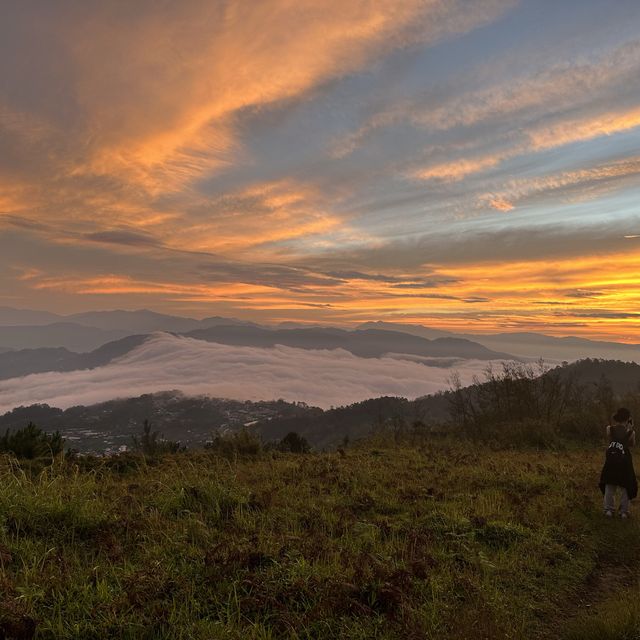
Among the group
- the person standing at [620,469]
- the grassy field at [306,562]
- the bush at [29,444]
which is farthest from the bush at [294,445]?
the person standing at [620,469]

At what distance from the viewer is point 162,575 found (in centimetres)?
505

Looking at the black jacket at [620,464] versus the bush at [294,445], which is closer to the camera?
the black jacket at [620,464]

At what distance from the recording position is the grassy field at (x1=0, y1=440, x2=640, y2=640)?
4516mm

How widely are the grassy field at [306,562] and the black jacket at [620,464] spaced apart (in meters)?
0.74

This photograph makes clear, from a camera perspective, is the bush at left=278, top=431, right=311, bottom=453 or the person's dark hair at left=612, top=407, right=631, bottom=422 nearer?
the person's dark hair at left=612, top=407, right=631, bottom=422

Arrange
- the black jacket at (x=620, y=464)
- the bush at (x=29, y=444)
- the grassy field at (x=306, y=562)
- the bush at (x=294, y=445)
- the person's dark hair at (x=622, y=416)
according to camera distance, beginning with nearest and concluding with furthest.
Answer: the grassy field at (x=306, y=562) < the black jacket at (x=620, y=464) < the person's dark hair at (x=622, y=416) < the bush at (x=29, y=444) < the bush at (x=294, y=445)

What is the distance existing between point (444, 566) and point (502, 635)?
1.57 meters

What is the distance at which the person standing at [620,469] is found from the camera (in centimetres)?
940

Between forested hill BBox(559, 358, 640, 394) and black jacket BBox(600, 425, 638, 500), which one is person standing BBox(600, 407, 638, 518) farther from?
forested hill BBox(559, 358, 640, 394)

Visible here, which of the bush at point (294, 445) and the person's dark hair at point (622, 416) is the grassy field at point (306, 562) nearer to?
the person's dark hair at point (622, 416)

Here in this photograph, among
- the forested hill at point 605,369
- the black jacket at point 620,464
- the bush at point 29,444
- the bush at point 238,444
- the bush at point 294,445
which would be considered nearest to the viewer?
the black jacket at point 620,464

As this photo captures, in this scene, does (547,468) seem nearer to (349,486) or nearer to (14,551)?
(349,486)

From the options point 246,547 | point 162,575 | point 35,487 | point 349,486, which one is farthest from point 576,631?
point 35,487

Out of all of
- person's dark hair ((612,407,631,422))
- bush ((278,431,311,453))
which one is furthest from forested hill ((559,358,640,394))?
person's dark hair ((612,407,631,422))
